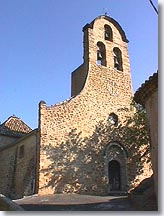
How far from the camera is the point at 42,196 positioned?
13.6 meters

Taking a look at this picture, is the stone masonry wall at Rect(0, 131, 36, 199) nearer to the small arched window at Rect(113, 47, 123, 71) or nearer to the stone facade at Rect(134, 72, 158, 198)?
the small arched window at Rect(113, 47, 123, 71)

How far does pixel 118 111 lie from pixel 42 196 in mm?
7276

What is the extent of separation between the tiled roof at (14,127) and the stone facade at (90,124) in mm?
7180

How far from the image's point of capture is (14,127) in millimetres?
24672

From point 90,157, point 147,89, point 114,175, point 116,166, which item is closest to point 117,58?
point 116,166

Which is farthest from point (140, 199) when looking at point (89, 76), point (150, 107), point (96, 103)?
point (89, 76)

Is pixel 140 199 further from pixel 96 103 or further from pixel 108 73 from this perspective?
pixel 108 73

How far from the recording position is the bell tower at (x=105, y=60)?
18625mm

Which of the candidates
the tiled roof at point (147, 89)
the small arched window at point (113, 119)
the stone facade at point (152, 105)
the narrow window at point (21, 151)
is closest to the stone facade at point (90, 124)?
the small arched window at point (113, 119)

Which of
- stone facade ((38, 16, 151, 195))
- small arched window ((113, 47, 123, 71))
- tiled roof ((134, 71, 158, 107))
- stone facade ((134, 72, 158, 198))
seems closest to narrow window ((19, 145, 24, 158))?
stone facade ((38, 16, 151, 195))

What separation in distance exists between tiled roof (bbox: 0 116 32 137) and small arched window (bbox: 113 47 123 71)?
9270mm

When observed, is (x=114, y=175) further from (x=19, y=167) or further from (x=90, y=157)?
(x=19, y=167)

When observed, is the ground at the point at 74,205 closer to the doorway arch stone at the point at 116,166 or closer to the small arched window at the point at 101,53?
the doorway arch stone at the point at 116,166

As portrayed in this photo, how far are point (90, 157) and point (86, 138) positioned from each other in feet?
3.41
